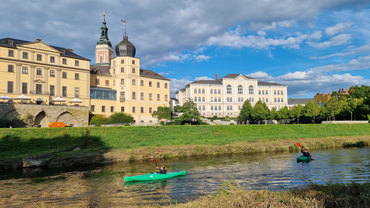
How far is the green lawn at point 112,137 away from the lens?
95.8ft

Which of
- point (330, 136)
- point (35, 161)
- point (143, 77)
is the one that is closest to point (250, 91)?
point (143, 77)

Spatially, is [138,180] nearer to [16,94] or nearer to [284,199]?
[284,199]

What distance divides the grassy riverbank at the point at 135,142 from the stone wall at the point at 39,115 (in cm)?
1068

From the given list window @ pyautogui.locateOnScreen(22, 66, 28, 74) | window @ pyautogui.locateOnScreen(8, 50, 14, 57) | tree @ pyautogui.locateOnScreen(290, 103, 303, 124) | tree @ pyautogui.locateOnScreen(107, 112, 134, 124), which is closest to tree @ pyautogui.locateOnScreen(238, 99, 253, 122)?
tree @ pyautogui.locateOnScreen(290, 103, 303, 124)

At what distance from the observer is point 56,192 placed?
15422 mm

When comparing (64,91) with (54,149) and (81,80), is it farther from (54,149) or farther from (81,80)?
(54,149)

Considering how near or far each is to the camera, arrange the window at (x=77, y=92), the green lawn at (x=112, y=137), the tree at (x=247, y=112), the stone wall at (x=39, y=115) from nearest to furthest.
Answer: the green lawn at (x=112, y=137) → the stone wall at (x=39, y=115) → the window at (x=77, y=92) → the tree at (x=247, y=112)

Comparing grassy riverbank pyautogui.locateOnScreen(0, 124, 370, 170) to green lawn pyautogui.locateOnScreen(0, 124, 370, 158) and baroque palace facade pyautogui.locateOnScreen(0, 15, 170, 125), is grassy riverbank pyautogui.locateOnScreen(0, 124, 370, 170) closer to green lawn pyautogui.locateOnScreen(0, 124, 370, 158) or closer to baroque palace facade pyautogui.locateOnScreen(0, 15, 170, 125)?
green lawn pyautogui.locateOnScreen(0, 124, 370, 158)

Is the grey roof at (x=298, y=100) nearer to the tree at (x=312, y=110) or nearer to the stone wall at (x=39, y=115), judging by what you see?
the tree at (x=312, y=110)

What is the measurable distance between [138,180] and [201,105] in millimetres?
70817

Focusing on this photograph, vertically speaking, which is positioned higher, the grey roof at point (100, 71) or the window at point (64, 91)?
the grey roof at point (100, 71)

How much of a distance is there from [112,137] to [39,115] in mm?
17350

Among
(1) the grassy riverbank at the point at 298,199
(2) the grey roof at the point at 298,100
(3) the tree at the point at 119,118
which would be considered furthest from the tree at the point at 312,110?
(1) the grassy riverbank at the point at 298,199

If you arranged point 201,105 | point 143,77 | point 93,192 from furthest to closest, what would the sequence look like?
point 201,105 → point 143,77 → point 93,192
